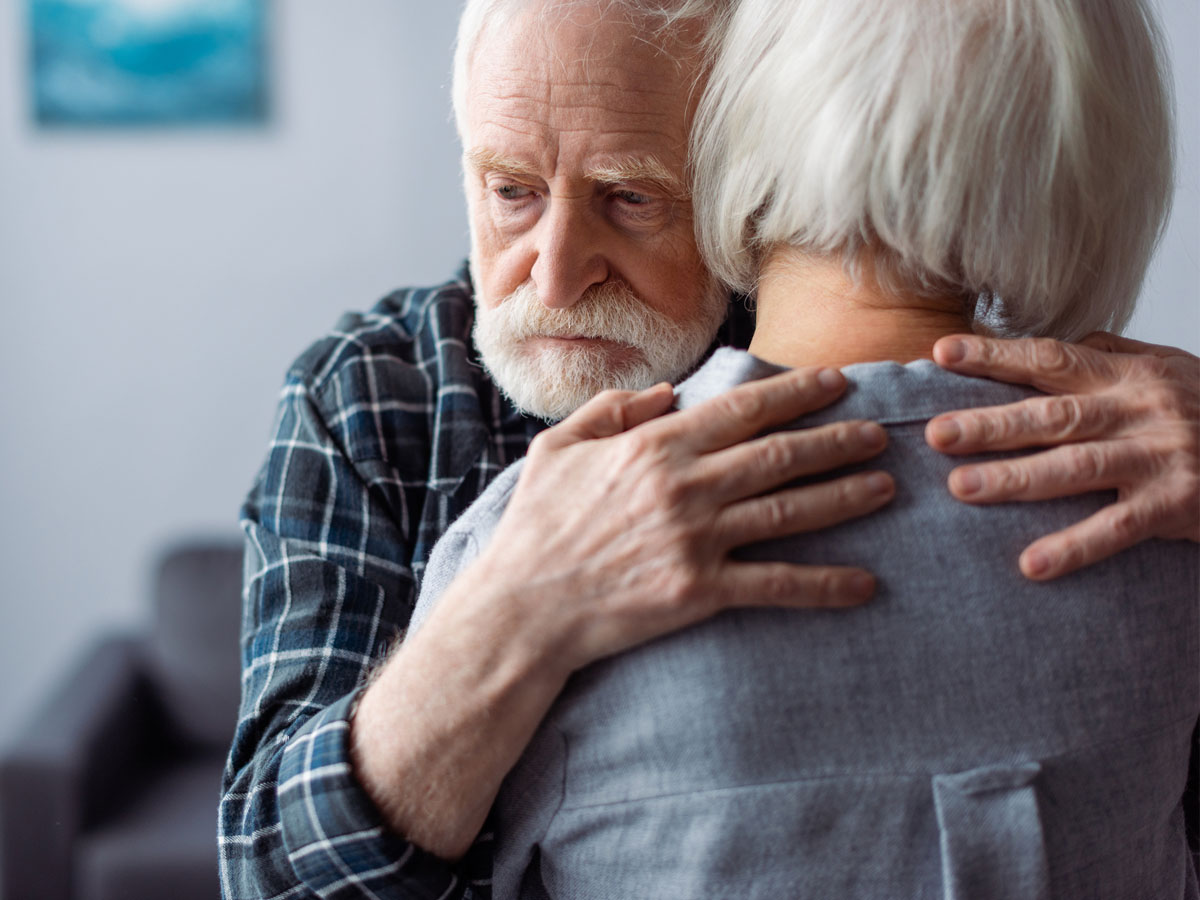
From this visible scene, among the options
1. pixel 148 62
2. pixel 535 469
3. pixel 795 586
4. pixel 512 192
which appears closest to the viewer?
pixel 795 586

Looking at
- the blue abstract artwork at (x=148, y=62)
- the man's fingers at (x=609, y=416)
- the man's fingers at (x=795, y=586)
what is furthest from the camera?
the blue abstract artwork at (x=148, y=62)

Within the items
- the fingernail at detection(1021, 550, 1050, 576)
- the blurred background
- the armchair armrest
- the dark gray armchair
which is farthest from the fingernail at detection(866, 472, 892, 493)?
the blurred background

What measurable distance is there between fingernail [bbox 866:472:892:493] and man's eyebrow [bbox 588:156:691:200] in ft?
1.78

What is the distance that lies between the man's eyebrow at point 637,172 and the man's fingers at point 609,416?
1.26ft

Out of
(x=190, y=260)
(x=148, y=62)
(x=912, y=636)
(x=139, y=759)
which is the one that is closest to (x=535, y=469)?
(x=912, y=636)

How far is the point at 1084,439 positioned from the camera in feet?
2.75

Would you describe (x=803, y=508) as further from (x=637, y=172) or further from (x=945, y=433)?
(x=637, y=172)

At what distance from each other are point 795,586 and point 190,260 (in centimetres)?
324

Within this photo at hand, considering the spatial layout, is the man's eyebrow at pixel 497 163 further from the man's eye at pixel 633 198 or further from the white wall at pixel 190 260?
the white wall at pixel 190 260

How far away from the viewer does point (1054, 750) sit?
0.75 m

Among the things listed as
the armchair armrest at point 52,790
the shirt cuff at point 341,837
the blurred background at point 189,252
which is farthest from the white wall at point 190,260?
the shirt cuff at point 341,837

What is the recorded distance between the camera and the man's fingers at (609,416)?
2.73 feet

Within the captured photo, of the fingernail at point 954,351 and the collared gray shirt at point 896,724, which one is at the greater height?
the fingernail at point 954,351

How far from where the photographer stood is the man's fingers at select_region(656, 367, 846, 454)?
762 mm
